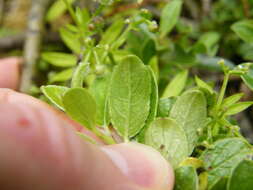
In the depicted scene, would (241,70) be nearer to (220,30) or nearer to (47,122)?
(47,122)

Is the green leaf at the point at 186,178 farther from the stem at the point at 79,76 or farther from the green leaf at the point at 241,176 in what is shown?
the stem at the point at 79,76

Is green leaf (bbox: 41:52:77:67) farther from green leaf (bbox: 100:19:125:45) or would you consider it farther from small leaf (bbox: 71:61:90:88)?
small leaf (bbox: 71:61:90:88)

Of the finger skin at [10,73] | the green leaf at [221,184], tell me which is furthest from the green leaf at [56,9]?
the green leaf at [221,184]

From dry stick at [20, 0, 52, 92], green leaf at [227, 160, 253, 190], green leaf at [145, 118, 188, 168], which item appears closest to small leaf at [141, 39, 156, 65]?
green leaf at [145, 118, 188, 168]

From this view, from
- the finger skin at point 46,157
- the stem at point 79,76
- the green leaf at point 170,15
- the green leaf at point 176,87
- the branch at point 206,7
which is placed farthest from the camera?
the branch at point 206,7

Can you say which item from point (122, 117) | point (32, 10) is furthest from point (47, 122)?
point (32, 10)
